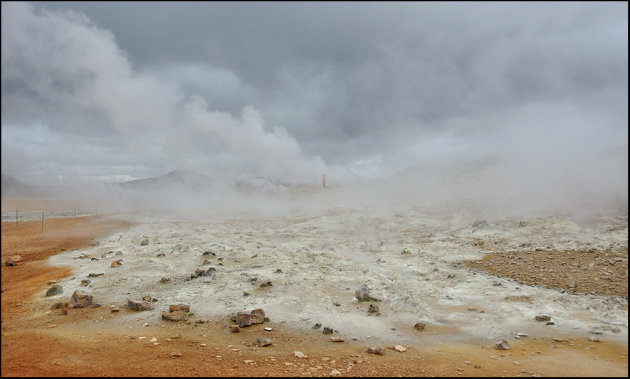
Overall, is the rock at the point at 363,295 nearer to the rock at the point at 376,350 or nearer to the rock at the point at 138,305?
the rock at the point at 376,350

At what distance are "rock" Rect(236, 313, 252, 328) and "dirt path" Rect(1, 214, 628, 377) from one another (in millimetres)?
140

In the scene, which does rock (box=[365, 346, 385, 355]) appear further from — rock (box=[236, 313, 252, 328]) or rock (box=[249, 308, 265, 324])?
rock (box=[236, 313, 252, 328])

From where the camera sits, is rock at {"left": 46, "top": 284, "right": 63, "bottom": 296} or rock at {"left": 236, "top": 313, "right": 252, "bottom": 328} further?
rock at {"left": 46, "top": 284, "right": 63, "bottom": 296}

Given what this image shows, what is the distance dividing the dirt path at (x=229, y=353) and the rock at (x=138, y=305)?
0.74 ft

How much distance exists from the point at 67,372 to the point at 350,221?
2115 centimetres

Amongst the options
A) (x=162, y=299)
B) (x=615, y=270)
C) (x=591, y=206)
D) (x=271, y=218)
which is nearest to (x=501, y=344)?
(x=615, y=270)

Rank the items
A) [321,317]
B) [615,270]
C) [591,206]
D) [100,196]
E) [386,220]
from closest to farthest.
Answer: [321,317] → [615,270] → [591,206] → [386,220] → [100,196]

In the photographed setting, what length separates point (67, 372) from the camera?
18.6 feet

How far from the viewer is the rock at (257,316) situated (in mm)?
8570

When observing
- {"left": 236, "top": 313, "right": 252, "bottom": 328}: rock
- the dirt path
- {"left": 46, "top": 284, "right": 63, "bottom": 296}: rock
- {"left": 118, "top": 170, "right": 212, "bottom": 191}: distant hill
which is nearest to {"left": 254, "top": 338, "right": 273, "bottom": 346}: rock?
the dirt path

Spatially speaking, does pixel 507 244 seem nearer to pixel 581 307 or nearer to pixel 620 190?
pixel 581 307

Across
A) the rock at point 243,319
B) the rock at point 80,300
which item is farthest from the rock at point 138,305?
the rock at point 243,319

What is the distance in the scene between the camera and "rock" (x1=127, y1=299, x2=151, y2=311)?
943cm

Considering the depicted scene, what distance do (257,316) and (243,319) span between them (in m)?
0.34
